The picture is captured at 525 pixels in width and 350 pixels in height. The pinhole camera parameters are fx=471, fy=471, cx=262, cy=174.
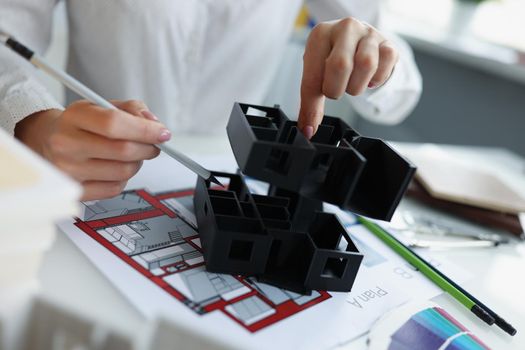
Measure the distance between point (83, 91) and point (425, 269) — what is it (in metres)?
0.40

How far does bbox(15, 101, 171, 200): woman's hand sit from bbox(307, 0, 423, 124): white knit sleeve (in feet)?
1.39

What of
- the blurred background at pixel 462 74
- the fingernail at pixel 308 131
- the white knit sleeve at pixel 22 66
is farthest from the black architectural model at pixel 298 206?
the blurred background at pixel 462 74

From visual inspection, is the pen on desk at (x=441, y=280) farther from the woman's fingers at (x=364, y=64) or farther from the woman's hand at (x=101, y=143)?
the woman's hand at (x=101, y=143)

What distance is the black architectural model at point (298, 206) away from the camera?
38cm

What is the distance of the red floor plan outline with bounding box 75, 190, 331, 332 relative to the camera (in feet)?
1.24

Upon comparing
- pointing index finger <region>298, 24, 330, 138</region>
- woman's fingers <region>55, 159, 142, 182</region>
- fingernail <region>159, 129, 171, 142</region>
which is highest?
pointing index finger <region>298, 24, 330, 138</region>

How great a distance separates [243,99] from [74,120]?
0.55 meters

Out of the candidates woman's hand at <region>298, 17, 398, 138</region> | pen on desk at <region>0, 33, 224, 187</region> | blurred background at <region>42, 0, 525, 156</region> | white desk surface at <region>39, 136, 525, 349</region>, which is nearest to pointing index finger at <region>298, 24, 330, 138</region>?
woman's hand at <region>298, 17, 398, 138</region>

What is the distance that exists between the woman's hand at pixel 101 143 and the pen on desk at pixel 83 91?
0.01m

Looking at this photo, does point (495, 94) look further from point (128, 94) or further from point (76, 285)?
point (76, 285)

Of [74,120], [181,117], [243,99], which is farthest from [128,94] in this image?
[74,120]

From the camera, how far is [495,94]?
1472 mm

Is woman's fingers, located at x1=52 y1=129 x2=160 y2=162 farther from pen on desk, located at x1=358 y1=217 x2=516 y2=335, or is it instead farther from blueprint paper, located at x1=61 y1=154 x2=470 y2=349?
pen on desk, located at x1=358 y1=217 x2=516 y2=335

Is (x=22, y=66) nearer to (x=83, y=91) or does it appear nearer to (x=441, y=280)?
(x=83, y=91)
